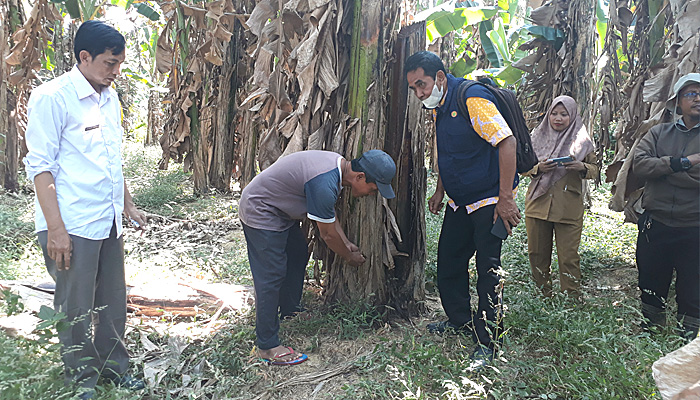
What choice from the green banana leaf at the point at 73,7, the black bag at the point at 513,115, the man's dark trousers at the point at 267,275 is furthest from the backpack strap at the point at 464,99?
the green banana leaf at the point at 73,7

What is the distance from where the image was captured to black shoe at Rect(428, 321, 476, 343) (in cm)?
340

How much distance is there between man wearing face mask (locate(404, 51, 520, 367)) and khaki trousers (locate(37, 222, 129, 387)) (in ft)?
6.67

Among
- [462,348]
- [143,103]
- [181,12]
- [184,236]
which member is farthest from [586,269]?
[143,103]

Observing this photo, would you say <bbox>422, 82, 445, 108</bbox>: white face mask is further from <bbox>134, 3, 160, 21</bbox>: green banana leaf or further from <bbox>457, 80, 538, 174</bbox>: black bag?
<bbox>134, 3, 160, 21</bbox>: green banana leaf

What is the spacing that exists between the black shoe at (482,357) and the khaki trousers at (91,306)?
1.96 metres

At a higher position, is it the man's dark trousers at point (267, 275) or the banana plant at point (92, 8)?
the banana plant at point (92, 8)

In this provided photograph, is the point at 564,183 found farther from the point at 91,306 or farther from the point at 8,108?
the point at 8,108

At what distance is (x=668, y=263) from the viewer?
347 centimetres

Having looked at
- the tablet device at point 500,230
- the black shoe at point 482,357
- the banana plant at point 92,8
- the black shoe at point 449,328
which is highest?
the banana plant at point 92,8

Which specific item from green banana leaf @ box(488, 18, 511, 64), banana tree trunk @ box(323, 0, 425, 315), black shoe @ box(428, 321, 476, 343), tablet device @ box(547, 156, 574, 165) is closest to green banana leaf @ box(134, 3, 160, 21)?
green banana leaf @ box(488, 18, 511, 64)

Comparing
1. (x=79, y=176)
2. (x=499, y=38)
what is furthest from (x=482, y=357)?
(x=499, y=38)

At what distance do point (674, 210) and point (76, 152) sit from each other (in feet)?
12.1

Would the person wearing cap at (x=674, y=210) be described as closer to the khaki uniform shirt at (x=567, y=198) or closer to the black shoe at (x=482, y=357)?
the khaki uniform shirt at (x=567, y=198)

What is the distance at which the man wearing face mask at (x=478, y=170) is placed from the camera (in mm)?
2889
